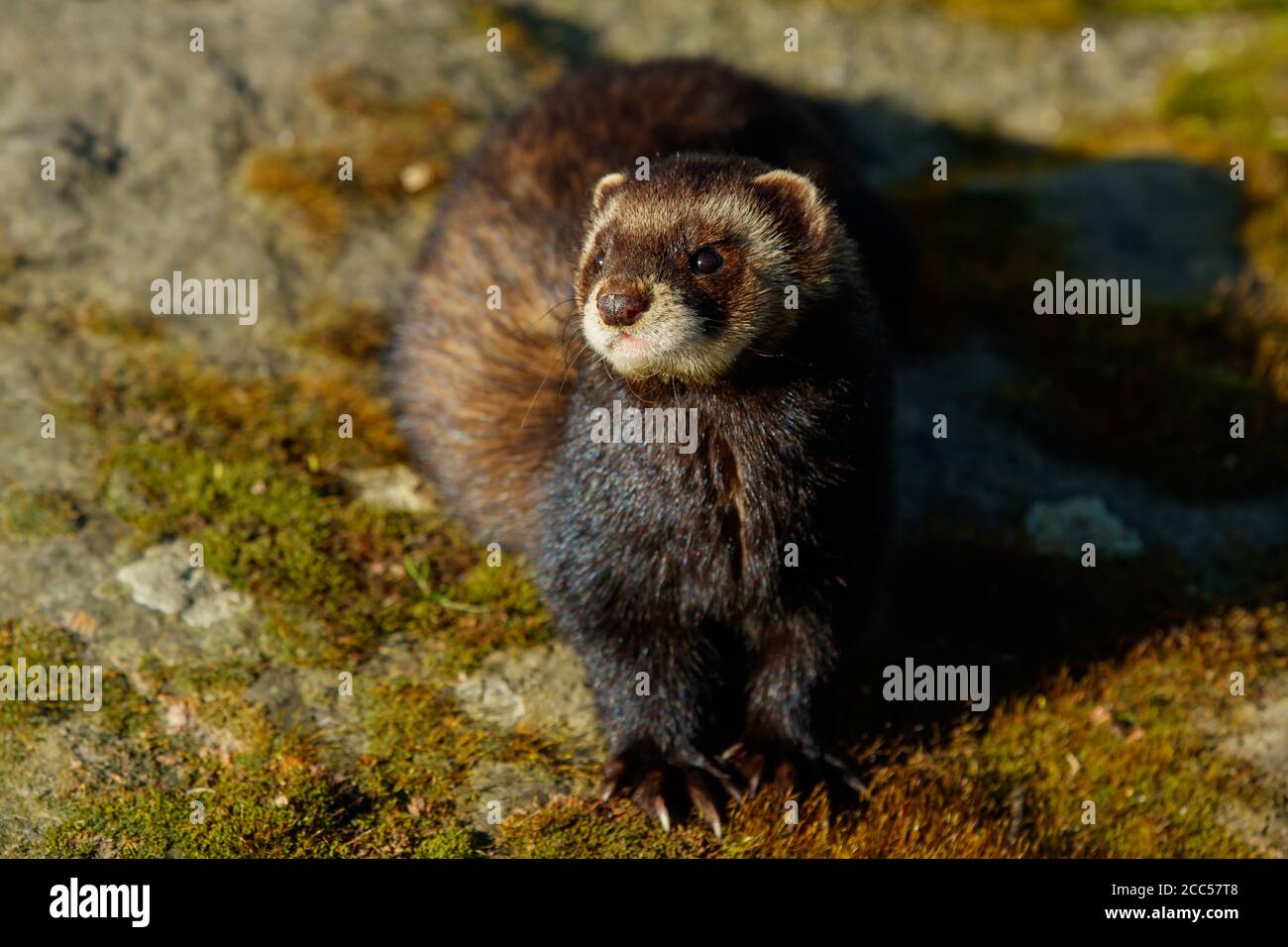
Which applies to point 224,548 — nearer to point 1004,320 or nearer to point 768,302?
point 768,302

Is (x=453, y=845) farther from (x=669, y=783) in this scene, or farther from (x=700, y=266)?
(x=700, y=266)

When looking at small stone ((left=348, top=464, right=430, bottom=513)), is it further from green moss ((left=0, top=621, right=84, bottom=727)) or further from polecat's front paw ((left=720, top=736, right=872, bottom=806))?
polecat's front paw ((left=720, top=736, right=872, bottom=806))

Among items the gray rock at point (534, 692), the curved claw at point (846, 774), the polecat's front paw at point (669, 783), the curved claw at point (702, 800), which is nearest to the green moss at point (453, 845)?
the polecat's front paw at point (669, 783)

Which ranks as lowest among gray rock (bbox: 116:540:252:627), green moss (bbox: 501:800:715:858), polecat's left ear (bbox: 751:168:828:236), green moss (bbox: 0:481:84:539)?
green moss (bbox: 501:800:715:858)

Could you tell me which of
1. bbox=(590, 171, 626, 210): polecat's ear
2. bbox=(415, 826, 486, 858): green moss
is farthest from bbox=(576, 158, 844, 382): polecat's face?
bbox=(415, 826, 486, 858): green moss

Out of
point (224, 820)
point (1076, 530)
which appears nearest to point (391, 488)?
point (224, 820)
